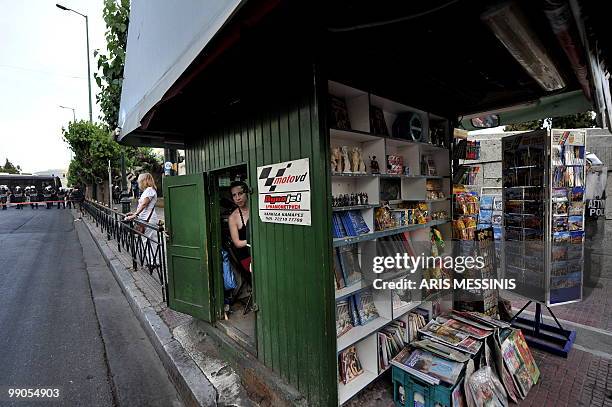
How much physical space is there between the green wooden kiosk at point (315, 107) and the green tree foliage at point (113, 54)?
7.84ft

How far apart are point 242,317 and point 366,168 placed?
251 cm

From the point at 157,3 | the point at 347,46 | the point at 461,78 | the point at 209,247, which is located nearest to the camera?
the point at 347,46

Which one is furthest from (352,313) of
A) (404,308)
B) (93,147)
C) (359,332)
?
(93,147)

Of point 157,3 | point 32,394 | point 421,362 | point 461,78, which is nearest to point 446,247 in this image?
point 421,362

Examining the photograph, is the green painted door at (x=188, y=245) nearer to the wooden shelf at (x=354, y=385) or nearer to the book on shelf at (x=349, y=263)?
the book on shelf at (x=349, y=263)

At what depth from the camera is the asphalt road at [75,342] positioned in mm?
3058

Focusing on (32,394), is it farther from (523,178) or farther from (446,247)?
(523,178)

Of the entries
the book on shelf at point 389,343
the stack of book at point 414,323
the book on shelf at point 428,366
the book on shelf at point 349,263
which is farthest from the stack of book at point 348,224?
the stack of book at point 414,323

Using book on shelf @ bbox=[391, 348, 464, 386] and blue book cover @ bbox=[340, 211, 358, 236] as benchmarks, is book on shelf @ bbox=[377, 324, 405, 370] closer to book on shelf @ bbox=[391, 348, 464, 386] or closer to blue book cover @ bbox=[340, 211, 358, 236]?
book on shelf @ bbox=[391, 348, 464, 386]

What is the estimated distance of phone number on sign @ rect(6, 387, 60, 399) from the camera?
2.94 meters

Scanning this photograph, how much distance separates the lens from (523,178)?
3.79m

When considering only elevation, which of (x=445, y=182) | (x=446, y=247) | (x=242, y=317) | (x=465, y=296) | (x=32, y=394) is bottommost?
(x=32, y=394)

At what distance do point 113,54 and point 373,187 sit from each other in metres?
5.41

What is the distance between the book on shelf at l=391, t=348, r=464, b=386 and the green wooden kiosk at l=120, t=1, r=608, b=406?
303mm
